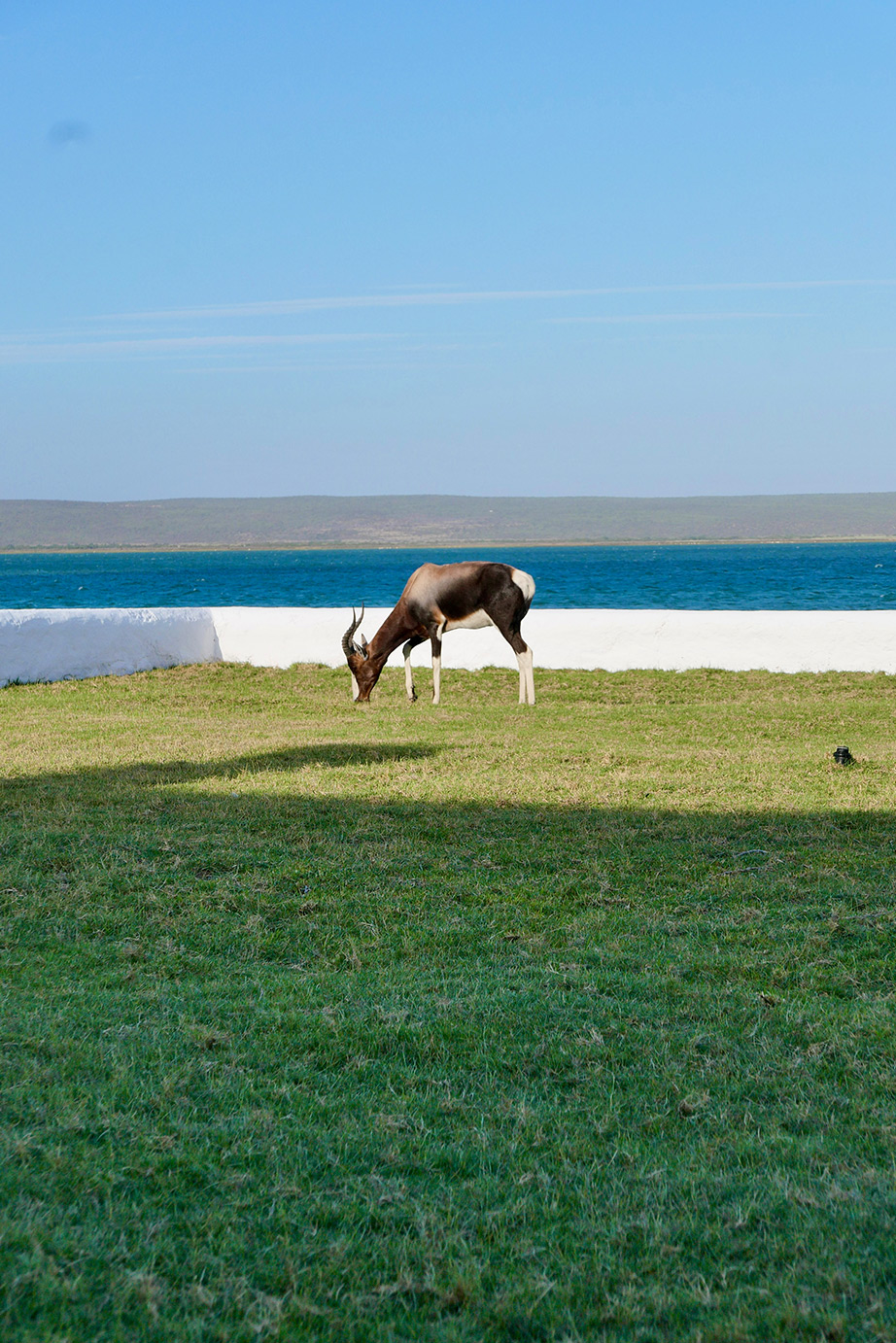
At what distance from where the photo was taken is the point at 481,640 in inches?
827

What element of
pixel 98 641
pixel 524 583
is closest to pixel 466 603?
pixel 524 583

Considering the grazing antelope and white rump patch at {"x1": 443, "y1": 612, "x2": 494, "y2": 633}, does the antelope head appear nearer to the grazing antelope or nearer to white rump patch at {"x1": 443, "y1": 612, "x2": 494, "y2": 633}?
the grazing antelope

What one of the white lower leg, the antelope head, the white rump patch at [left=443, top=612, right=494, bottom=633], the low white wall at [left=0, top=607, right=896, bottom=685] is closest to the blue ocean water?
the low white wall at [left=0, top=607, right=896, bottom=685]

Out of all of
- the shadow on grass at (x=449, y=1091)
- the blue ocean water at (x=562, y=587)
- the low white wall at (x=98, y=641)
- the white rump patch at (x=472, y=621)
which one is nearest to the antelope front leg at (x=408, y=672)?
the white rump patch at (x=472, y=621)

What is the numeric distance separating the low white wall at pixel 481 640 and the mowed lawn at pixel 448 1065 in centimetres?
978

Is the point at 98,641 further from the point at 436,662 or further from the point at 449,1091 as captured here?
the point at 449,1091

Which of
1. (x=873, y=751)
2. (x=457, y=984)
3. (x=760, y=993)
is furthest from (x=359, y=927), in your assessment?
(x=873, y=751)

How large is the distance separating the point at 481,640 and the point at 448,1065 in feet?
54.7

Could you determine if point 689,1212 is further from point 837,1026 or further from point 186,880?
point 186,880

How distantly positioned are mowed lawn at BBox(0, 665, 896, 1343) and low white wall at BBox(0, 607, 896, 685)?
9.78 meters

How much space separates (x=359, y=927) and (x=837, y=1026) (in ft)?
8.41

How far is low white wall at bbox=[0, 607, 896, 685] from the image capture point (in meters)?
19.7

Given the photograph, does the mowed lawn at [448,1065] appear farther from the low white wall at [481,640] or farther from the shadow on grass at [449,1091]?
the low white wall at [481,640]

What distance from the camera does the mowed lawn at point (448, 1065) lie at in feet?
9.64
